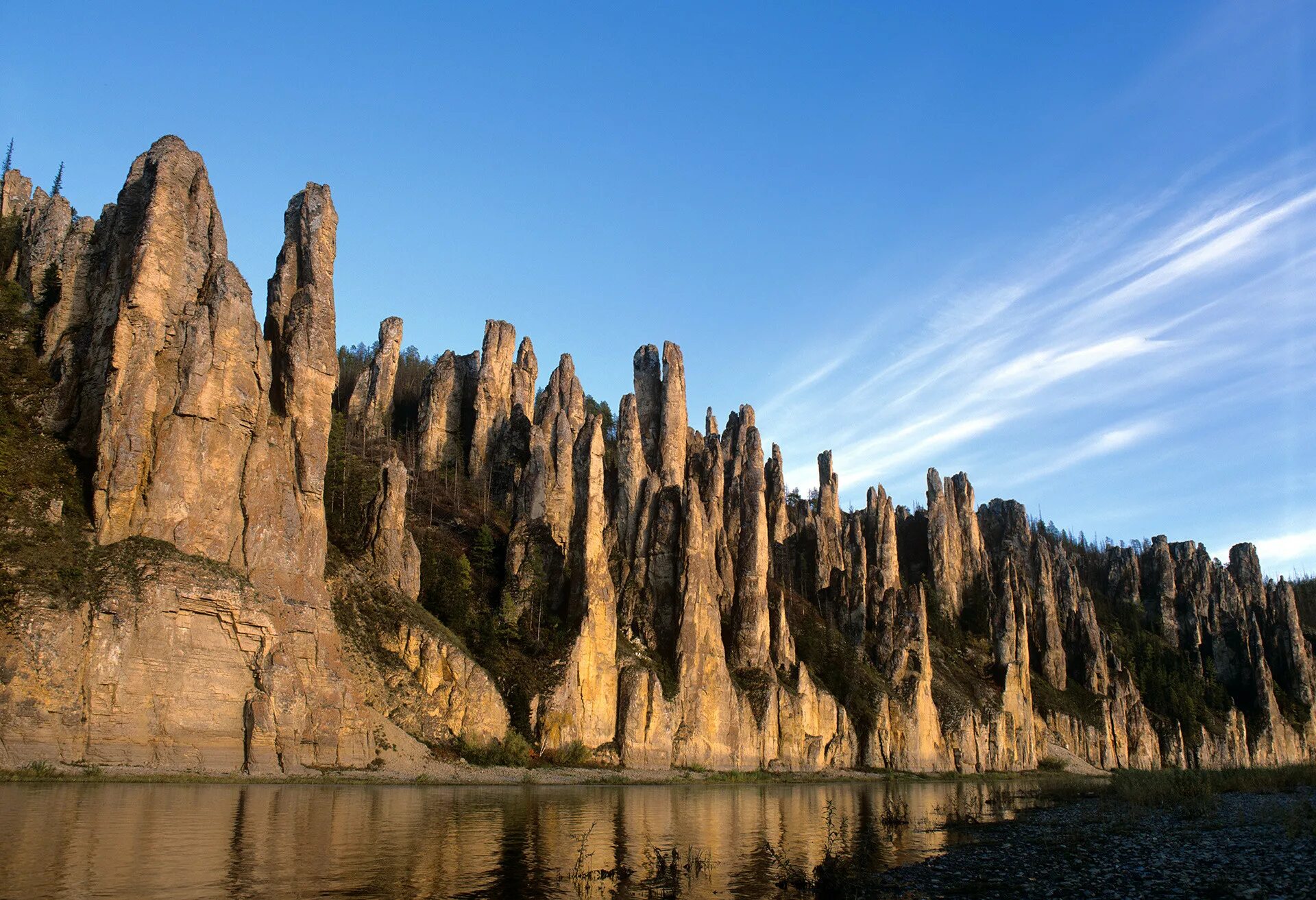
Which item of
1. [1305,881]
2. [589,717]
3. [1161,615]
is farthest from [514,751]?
[1161,615]

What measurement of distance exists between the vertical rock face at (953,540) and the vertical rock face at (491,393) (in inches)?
2991

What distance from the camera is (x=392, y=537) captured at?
7506cm

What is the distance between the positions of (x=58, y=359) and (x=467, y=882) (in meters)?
55.2

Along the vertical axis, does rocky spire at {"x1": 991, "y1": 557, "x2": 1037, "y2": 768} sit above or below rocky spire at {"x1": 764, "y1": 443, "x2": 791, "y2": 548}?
below

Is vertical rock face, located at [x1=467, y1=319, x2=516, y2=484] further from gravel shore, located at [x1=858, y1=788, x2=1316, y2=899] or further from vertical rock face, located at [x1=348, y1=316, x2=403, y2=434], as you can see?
gravel shore, located at [x1=858, y1=788, x2=1316, y2=899]

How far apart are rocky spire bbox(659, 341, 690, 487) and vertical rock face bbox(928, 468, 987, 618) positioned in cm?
5524

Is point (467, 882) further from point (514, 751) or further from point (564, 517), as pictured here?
point (564, 517)

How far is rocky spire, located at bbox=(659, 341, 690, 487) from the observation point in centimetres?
11544

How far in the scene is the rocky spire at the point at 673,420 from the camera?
379 feet

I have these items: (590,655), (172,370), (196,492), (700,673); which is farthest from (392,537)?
(700,673)

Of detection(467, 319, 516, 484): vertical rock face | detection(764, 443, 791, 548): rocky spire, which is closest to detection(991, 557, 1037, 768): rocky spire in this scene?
detection(764, 443, 791, 548): rocky spire

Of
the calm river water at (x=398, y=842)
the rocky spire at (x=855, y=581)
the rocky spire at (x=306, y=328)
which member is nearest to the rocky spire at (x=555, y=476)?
the rocky spire at (x=306, y=328)

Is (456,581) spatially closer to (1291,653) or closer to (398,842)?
(398,842)

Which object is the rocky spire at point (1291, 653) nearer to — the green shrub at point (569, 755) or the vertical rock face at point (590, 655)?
the vertical rock face at point (590, 655)
